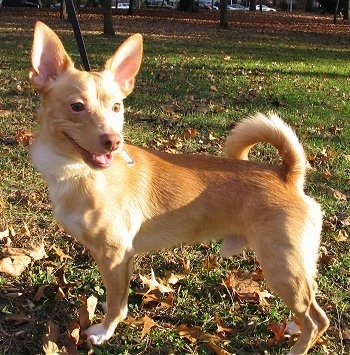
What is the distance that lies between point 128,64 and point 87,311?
5.11 ft

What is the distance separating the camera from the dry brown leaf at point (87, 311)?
10.8ft

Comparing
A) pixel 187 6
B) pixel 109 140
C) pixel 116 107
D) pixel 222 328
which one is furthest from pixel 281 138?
pixel 187 6

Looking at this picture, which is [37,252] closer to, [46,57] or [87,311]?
[87,311]

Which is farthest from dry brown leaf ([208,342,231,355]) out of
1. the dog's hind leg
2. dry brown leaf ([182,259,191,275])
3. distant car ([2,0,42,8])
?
distant car ([2,0,42,8])

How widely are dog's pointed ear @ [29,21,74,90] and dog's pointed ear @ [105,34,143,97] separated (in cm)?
31

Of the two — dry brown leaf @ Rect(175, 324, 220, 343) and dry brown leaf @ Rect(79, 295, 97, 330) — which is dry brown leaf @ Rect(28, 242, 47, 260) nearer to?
dry brown leaf @ Rect(79, 295, 97, 330)

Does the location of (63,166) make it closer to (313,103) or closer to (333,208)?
(333,208)

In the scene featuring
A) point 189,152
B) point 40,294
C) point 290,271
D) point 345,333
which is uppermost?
point 290,271

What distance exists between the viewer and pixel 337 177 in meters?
5.62

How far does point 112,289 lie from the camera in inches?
123

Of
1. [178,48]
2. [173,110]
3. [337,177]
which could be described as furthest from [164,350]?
[178,48]

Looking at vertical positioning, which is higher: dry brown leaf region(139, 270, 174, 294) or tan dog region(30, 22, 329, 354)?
tan dog region(30, 22, 329, 354)

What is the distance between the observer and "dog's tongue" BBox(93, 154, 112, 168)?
279cm

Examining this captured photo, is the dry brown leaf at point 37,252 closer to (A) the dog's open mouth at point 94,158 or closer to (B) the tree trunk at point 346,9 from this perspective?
(A) the dog's open mouth at point 94,158
